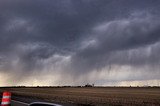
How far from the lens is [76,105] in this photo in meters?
27.5

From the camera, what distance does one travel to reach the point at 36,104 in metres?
8.01

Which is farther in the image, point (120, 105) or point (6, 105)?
point (120, 105)

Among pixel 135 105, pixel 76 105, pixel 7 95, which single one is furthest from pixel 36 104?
pixel 135 105

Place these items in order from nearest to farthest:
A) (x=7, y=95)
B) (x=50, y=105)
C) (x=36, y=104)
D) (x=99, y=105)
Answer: (x=50, y=105), (x=36, y=104), (x=7, y=95), (x=99, y=105)

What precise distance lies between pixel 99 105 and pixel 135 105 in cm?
371

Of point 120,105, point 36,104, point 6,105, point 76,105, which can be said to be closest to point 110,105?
point 120,105

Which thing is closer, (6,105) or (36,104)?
(36,104)

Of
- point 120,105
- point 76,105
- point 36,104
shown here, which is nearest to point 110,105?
point 120,105

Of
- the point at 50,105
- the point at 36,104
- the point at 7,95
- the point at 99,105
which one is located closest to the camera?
the point at 50,105

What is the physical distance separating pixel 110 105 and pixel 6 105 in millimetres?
15735

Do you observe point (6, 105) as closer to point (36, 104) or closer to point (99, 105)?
point (36, 104)

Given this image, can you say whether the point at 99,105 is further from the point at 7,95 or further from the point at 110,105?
the point at 7,95

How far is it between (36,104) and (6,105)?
589cm

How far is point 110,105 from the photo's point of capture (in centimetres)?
2772
